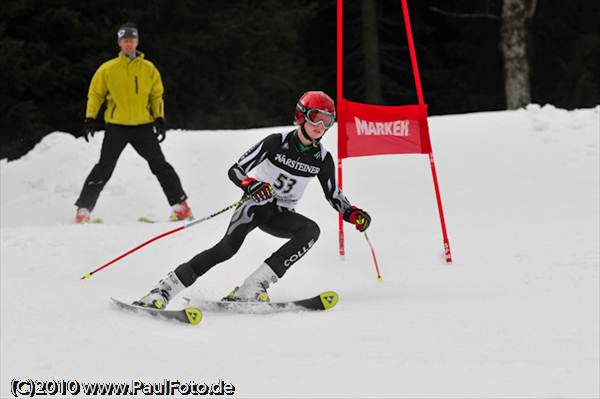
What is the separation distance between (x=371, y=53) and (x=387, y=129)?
589 inches

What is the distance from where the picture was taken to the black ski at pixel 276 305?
16.6 feet

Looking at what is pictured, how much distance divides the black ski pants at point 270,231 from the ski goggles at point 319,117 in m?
0.60

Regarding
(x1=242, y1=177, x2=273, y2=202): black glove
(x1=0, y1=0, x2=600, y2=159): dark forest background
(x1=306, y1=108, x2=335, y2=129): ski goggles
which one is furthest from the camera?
(x1=0, y1=0, x2=600, y2=159): dark forest background

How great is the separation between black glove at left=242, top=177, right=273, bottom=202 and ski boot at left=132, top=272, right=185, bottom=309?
68 cm

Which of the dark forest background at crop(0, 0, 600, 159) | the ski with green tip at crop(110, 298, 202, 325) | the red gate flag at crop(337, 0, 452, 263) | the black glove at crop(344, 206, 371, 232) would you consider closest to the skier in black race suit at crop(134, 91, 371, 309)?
the black glove at crop(344, 206, 371, 232)

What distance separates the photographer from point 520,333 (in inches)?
181

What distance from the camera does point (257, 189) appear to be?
197 inches

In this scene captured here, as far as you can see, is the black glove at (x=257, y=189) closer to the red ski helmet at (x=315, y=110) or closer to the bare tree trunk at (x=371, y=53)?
the red ski helmet at (x=315, y=110)

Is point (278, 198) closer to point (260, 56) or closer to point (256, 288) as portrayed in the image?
point (256, 288)

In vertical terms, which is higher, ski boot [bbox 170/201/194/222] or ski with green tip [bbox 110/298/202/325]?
ski with green tip [bbox 110/298/202/325]

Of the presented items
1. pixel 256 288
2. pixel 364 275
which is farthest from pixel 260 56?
pixel 256 288

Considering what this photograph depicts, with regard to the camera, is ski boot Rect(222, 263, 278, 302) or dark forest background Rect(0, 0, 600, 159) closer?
ski boot Rect(222, 263, 278, 302)

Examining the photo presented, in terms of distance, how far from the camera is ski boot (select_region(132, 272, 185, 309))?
488cm

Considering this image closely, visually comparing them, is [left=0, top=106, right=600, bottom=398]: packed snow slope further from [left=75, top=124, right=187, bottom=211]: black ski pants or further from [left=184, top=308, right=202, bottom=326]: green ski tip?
[left=75, top=124, right=187, bottom=211]: black ski pants
